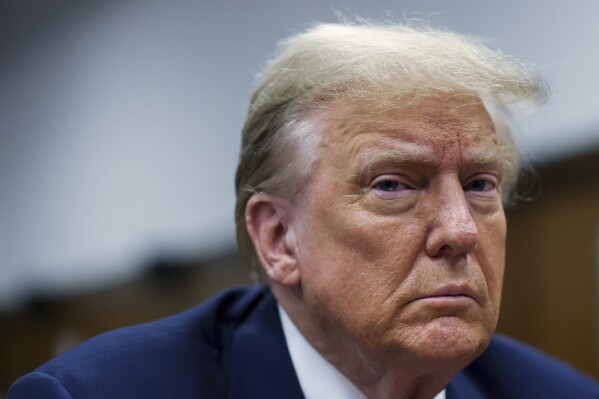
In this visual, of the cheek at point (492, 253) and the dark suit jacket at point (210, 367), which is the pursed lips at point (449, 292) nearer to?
the cheek at point (492, 253)

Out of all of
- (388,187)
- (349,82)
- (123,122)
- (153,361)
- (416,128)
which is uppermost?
(349,82)

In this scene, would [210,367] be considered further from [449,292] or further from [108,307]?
[108,307]

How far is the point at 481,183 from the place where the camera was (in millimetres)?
2164

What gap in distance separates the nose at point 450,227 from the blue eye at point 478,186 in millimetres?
113

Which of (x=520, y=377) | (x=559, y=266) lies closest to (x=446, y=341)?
(x=520, y=377)

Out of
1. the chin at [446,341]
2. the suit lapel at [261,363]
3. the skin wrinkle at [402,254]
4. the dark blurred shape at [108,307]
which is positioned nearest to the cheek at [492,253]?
the skin wrinkle at [402,254]

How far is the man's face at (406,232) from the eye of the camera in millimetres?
1988

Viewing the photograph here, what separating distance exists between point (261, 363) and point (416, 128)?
2.19ft

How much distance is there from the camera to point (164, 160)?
6.70m

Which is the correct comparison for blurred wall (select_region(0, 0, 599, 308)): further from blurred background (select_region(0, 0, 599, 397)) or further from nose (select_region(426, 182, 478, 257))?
nose (select_region(426, 182, 478, 257))

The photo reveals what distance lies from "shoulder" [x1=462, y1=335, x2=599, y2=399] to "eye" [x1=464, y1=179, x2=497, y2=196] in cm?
64

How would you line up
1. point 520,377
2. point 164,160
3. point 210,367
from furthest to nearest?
point 164,160 → point 520,377 → point 210,367

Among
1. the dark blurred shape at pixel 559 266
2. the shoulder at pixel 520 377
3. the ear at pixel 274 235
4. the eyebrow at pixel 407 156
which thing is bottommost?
the dark blurred shape at pixel 559 266

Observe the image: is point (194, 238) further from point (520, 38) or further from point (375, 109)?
point (375, 109)
